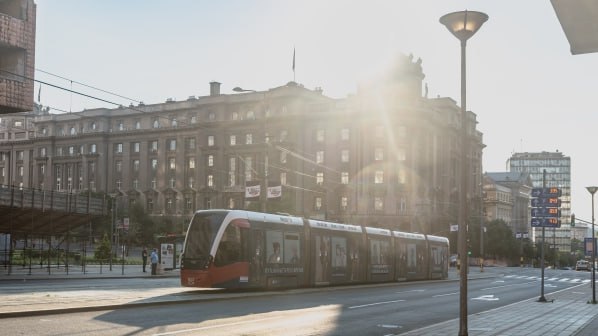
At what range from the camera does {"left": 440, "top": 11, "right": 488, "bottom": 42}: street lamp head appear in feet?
41.8

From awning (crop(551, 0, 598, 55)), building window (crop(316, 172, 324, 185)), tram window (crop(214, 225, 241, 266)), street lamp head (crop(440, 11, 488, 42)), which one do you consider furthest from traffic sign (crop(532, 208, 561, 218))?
building window (crop(316, 172, 324, 185))

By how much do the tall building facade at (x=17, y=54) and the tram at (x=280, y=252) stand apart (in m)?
12.0

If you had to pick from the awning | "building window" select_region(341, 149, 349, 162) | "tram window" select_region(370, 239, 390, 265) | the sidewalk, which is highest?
"building window" select_region(341, 149, 349, 162)

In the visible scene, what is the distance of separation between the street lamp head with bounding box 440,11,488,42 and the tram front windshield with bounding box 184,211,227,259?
17.4 meters

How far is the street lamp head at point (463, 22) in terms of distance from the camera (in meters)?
12.7

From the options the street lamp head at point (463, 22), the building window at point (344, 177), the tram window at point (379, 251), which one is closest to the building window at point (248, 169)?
the building window at point (344, 177)

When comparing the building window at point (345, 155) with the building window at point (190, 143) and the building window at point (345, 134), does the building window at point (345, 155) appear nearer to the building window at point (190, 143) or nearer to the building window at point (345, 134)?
the building window at point (345, 134)

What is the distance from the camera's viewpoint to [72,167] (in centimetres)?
14000

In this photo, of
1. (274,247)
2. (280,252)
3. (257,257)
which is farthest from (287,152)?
(257,257)

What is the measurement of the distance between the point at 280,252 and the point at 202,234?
172 inches

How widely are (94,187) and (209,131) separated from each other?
29.4 meters

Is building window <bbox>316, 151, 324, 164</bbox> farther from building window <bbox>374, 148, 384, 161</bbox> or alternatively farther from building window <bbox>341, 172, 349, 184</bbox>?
building window <bbox>374, 148, 384, 161</bbox>

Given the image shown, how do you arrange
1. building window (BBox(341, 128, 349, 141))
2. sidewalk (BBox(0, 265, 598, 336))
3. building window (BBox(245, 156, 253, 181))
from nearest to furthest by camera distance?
sidewalk (BBox(0, 265, 598, 336)) → building window (BBox(341, 128, 349, 141)) → building window (BBox(245, 156, 253, 181))

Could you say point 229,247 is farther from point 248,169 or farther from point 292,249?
point 248,169
